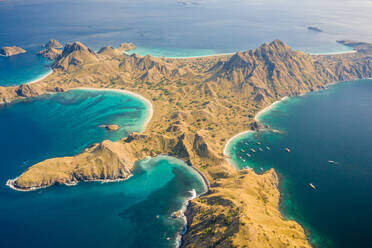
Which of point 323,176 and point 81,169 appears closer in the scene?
point 81,169

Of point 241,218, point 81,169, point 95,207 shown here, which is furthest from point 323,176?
point 81,169

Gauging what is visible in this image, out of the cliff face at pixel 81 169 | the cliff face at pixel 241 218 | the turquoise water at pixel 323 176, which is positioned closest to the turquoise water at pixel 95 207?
the cliff face at pixel 81 169

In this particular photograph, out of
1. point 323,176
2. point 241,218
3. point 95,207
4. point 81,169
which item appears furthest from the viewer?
point 323,176

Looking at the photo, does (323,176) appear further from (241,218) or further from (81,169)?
(81,169)

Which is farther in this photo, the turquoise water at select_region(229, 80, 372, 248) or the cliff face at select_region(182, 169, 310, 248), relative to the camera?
the turquoise water at select_region(229, 80, 372, 248)

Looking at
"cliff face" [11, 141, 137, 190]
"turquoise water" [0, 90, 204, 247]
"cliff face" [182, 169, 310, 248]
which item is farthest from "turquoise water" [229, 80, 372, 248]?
"cliff face" [11, 141, 137, 190]

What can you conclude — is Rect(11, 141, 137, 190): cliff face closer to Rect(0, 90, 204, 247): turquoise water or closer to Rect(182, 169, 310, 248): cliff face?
Rect(0, 90, 204, 247): turquoise water

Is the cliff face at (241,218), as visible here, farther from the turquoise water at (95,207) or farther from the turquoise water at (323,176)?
the turquoise water at (323,176)

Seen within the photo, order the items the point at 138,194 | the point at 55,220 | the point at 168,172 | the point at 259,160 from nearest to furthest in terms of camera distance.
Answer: the point at 55,220
the point at 138,194
the point at 168,172
the point at 259,160

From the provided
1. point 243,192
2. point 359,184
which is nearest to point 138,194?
point 243,192

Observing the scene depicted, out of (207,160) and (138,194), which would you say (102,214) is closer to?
(138,194)

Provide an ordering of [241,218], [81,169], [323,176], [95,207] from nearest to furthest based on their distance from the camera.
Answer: [241,218] < [95,207] < [81,169] < [323,176]
